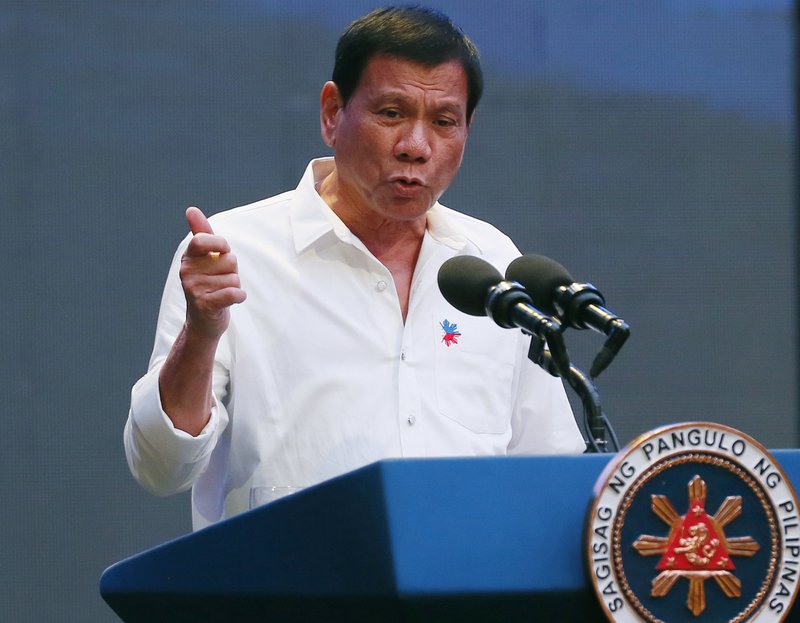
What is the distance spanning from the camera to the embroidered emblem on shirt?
6.63ft

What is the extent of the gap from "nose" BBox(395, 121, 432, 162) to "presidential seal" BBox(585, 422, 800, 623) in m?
0.93

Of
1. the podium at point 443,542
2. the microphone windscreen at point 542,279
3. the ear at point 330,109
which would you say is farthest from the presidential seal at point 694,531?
the ear at point 330,109

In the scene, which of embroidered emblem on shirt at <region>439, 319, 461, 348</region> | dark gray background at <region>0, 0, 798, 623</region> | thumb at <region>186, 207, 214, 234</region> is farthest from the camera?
dark gray background at <region>0, 0, 798, 623</region>

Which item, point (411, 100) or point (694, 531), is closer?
point (694, 531)

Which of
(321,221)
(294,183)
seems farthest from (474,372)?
(294,183)

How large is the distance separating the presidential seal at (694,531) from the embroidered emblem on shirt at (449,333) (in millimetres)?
923

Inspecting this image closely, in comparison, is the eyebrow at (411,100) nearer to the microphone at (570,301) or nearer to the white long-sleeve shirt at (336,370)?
the white long-sleeve shirt at (336,370)

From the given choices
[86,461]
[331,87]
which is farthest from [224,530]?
[86,461]

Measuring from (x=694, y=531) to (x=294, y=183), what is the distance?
86.0 inches

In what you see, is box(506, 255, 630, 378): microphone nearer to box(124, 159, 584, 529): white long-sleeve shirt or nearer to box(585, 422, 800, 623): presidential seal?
box(585, 422, 800, 623): presidential seal

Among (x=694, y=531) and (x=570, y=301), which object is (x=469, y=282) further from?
(x=694, y=531)

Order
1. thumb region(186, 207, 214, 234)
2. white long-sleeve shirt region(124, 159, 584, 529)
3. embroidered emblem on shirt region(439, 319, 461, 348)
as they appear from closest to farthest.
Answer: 1. thumb region(186, 207, 214, 234)
2. white long-sleeve shirt region(124, 159, 584, 529)
3. embroidered emblem on shirt region(439, 319, 461, 348)

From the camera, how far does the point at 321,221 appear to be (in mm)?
2051

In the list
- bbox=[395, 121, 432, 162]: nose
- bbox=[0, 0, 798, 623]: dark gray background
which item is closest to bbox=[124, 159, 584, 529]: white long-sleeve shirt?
bbox=[395, 121, 432, 162]: nose
